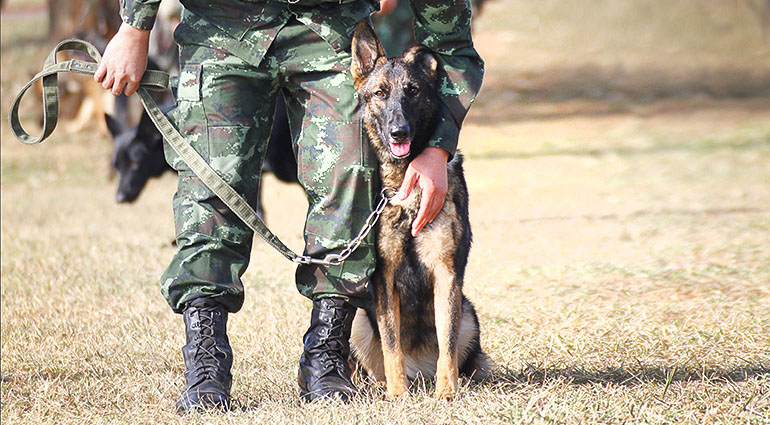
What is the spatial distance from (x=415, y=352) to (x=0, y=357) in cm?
188

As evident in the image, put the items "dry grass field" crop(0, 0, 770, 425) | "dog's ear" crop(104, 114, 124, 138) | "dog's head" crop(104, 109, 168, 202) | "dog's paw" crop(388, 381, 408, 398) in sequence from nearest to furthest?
"dry grass field" crop(0, 0, 770, 425)
"dog's paw" crop(388, 381, 408, 398)
"dog's head" crop(104, 109, 168, 202)
"dog's ear" crop(104, 114, 124, 138)

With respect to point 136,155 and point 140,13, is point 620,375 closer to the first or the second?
point 140,13

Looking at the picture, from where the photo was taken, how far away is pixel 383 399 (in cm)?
293

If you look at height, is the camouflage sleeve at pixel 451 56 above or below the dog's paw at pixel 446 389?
above

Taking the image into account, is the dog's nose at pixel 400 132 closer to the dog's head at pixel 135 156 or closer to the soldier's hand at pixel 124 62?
the soldier's hand at pixel 124 62

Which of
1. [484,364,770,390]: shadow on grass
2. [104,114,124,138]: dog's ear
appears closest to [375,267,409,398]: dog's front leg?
[484,364,770,390]: shadow on grass

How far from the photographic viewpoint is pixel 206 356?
112 inches

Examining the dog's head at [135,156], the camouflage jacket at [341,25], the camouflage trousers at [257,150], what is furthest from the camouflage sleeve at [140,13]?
the dog's head at [135,156]

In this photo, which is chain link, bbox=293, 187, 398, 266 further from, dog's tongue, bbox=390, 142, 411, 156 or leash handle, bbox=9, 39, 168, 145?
leash handle, bbox=9, 39, 168, 145

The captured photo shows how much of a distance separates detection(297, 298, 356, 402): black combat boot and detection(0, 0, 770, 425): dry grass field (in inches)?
3.8

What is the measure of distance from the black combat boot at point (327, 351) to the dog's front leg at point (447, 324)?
297mm

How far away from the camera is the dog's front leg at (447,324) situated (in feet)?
9.32

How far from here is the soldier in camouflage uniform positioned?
2.80m

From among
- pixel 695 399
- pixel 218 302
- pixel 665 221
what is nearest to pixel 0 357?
pixel 218 302
